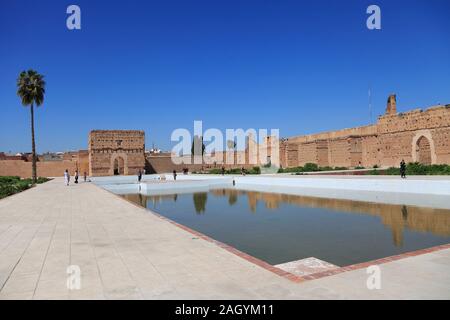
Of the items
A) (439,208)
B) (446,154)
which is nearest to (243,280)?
(439,208)

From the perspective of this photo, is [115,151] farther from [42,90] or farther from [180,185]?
[180,185]

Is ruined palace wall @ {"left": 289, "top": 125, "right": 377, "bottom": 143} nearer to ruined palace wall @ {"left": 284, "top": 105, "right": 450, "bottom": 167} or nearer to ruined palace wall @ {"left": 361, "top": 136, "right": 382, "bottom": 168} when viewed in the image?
ruined palace wall @ {"left": 284, "top": 105, "right": 450, "bottom": 167}

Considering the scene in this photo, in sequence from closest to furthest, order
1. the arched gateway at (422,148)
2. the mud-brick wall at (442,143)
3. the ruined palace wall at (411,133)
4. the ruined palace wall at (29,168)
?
the mud-brick wall at (442,143)
the ruined palace wall at (411,133)
the arched gateway at (422,148)
the ruined palace wall at (29,168)

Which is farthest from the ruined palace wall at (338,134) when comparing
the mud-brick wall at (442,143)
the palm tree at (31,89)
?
the palm tree at (31,89)

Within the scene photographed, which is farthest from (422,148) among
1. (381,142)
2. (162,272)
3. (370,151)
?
(162,272)

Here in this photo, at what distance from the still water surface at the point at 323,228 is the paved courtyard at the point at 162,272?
117 centimetres

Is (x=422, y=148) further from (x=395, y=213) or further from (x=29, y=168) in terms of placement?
(x=29, y=168)

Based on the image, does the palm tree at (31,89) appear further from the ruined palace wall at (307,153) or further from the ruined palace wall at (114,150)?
the ruined palace wall at (307,153)

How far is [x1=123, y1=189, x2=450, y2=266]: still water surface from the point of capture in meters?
6.05

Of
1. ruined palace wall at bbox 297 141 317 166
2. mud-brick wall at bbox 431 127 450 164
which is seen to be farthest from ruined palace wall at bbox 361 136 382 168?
mud-brick wall at bbox 431 127 450 164

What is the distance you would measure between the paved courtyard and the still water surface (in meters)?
1.17

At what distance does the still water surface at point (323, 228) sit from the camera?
19.8 feet

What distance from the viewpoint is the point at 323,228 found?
8.18 metres
